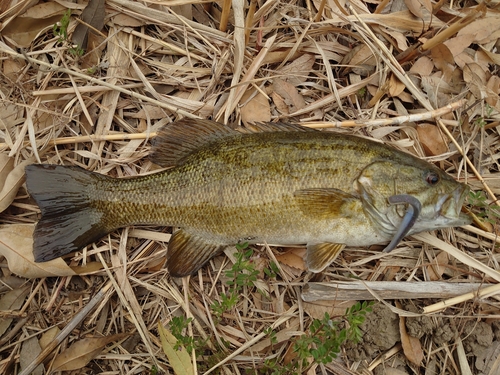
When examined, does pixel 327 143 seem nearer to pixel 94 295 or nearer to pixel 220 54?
pixel 220 54

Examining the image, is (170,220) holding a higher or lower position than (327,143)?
lower

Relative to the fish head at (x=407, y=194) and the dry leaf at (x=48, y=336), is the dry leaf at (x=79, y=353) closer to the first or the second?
the dry leaf at (x=48, y=336)

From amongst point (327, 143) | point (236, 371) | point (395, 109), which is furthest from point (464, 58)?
point (236, 371)

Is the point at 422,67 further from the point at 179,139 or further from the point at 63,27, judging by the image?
the point at 63,27

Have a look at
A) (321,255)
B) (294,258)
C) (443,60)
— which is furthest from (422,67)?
(294,258)

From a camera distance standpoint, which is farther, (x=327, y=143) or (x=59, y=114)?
(x=59, y=114)

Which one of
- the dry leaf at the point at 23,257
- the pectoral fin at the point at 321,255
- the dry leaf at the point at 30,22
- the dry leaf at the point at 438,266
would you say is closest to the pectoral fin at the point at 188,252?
the pectoral fin at the point at 321,255

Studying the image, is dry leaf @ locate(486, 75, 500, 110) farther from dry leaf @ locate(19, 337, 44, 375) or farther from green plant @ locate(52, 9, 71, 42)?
dry leaf @ locate(19, 337, 44, 375)
